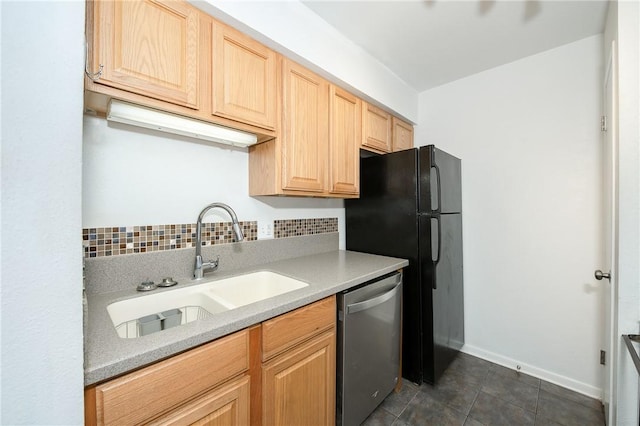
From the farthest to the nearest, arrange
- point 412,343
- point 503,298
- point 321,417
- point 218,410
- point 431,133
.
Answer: point 431,133
point 503,298
point 412,343
point 321,417
point 218,410

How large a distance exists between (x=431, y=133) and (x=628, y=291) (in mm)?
1819

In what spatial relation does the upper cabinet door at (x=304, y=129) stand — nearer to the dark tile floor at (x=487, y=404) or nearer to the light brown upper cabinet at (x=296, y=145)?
Result: the light brown upper cabinet at (x=296, y=145)

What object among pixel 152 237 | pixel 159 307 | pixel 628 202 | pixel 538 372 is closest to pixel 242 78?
pixel 152 237

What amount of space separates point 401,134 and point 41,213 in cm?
250

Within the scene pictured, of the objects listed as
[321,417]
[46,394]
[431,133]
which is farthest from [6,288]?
[431,133]

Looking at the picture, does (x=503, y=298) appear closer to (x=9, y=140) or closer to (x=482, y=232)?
(x=482, y=232)

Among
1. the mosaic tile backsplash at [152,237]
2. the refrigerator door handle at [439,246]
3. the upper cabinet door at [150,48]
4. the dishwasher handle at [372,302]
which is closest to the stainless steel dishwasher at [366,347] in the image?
the dishwasher handle at [372,302]

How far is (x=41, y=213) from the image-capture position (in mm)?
Answer: 544

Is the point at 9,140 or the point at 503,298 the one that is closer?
the point at 9,140

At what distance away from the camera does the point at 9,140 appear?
1.67 feet

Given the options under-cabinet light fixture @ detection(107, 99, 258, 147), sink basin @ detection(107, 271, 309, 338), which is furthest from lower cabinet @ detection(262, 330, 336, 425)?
under-cabinet light fixture @ detection(107, 99, 258, 147)

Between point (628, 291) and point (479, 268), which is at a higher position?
point (628, 291)

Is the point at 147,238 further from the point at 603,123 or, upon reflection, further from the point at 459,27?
the point at 603,123

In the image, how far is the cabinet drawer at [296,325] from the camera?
1.04 meters
